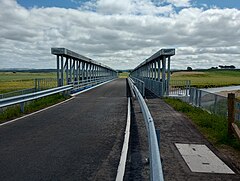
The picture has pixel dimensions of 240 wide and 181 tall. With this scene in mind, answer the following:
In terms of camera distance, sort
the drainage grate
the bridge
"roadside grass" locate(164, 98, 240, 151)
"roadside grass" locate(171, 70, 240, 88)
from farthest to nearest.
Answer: "roadside grass" locate(171, 70, 240, 88), "roadside grass" locate(164, 98, 240, 151), the drainage grate, the bridge

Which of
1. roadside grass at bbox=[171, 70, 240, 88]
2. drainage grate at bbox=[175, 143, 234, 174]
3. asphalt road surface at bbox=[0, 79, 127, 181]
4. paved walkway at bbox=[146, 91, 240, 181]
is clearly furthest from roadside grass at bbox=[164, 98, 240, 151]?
roadside grass at bbox=[171, 70, 240, 88]

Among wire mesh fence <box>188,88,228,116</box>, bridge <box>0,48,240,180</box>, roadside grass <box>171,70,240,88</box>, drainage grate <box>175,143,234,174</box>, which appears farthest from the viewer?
roadside grass <box>171,70,240,88</box>

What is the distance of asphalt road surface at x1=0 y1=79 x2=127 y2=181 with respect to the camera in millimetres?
4934

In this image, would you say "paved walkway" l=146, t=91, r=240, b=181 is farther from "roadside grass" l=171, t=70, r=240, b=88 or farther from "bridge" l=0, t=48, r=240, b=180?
"roadside grass" l=171, t=70, r=240, b=88

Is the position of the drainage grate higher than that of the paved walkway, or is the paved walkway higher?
the paved walkway

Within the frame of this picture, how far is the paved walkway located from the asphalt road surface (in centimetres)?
106

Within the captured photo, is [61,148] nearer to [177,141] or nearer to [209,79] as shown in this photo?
[177,141]

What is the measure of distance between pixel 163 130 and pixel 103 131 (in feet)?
6.19

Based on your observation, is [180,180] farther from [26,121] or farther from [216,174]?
[26,121]

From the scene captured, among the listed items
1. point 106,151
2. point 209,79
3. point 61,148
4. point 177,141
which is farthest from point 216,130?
point 209,79

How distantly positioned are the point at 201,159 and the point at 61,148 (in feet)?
10.2

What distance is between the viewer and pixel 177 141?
7.54 metres


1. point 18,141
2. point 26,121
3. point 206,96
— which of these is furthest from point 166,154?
point 206,96

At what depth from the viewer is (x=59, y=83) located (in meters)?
20.9
